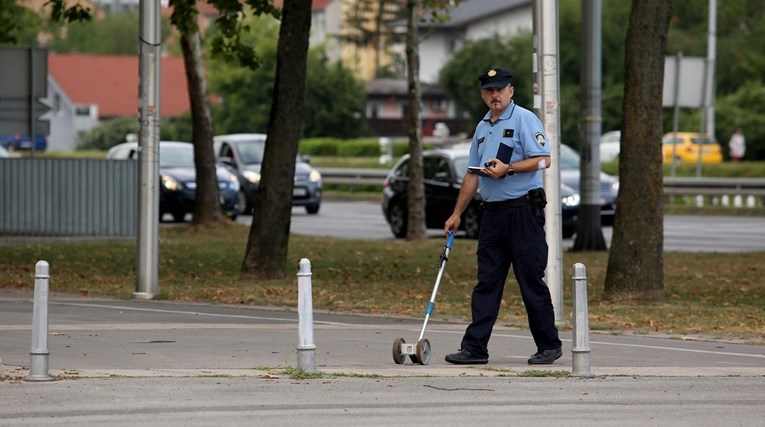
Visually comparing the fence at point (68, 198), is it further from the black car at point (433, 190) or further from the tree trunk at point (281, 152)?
the tree trunk at point (281, 152)

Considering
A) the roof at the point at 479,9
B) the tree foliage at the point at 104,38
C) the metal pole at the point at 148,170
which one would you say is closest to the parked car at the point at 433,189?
the metal pole at the point at 148,170

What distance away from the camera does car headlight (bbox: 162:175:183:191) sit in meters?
32.7

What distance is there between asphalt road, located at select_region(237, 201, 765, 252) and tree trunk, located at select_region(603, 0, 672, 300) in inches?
382

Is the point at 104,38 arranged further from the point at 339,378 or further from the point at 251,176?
the point at 339,378

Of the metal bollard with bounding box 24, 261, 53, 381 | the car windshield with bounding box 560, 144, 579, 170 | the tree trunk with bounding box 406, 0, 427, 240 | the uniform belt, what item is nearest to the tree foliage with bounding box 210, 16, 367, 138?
the car windshield with bounding box 560, 144, 579, 170

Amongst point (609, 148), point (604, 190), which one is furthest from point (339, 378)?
point (609, 148)

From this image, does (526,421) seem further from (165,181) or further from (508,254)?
(165,181)

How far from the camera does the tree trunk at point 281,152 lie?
1858 centimetres

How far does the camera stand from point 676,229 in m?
31.6

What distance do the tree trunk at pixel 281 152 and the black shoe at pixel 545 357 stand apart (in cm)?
771

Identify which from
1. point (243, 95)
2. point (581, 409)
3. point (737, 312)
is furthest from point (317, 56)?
point (581, 409)

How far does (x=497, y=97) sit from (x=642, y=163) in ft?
17.2

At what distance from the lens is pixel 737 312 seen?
1559 centimetres

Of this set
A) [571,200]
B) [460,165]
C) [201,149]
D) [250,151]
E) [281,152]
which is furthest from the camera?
[250,151]
